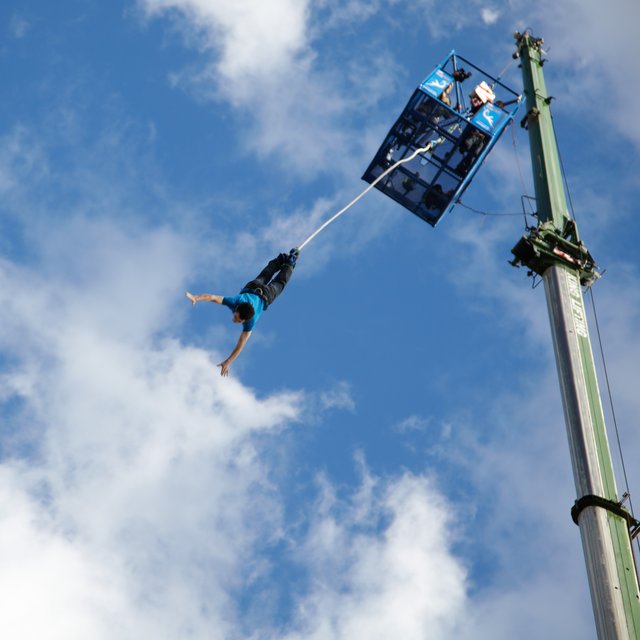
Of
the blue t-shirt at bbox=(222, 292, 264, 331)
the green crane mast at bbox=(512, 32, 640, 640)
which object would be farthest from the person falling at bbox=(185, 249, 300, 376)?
the green crane mast at bbox=(512, 32, 640, 640)

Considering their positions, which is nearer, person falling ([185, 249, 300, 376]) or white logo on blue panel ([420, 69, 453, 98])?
person falling ([185, 249, 300, 376])

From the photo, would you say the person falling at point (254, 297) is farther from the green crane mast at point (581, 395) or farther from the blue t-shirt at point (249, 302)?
the green crane mast at point (581, 395)

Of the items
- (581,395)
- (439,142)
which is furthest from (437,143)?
(581,395)

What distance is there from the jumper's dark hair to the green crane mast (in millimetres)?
4979

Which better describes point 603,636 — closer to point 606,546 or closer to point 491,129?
point 606,546

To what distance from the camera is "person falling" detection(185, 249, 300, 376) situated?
53.8ft

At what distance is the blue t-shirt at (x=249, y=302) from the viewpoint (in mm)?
16531

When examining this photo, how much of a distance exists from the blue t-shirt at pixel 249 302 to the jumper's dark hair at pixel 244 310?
0.30ft

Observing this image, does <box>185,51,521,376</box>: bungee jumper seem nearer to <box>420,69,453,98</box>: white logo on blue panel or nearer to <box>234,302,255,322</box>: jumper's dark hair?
<box>420,69,453,98</box>: white logo on blue panel

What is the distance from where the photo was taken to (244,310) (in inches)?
647

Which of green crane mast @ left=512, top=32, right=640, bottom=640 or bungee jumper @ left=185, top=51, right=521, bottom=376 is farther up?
bungee jumper @ left=185, top=51, right=521, bottom=376

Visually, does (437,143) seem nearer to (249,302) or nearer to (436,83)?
(436,83)

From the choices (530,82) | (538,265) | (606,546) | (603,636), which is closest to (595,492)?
(606,546)

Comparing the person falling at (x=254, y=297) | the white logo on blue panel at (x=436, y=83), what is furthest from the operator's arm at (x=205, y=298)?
the white logo on blue panel at (x=436, y=83)
